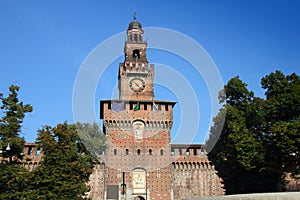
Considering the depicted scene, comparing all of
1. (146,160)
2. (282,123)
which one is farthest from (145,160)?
(282,123)

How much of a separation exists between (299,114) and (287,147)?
354cm

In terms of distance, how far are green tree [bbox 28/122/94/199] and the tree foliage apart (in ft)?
44.0

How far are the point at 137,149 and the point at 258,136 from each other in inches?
456

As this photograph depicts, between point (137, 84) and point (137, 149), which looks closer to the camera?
point (137, 149)

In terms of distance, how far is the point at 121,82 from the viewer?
40.6 meters

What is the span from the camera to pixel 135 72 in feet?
135

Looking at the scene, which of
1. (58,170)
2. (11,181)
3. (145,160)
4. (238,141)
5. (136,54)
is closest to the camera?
(11,181)

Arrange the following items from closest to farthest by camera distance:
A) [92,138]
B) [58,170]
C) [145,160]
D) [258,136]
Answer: [58,170] → [258,136] → [92,138] → [145,160]

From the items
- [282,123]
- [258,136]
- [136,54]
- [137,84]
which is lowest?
[258,136]

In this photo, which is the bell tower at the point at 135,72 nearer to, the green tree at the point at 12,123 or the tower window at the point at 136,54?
the tower window at the point at 136,54

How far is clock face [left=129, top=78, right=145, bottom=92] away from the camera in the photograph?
40.5 m

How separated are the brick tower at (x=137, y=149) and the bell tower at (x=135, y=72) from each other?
3986 mm

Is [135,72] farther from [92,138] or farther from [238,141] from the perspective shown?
[238,141]

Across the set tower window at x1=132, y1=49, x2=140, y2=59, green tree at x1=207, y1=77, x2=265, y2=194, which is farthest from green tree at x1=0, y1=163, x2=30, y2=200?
tower window at x1=132, y1=49, x2=140, y2=59
